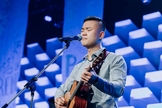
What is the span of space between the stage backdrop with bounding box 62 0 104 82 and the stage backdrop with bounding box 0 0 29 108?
73cm

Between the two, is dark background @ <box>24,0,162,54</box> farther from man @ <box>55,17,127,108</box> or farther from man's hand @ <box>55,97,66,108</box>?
man's hand @ <box>55,97,66,108</box>

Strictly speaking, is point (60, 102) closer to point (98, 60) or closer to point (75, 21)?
point (98, 60)

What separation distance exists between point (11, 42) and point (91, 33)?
2.21m

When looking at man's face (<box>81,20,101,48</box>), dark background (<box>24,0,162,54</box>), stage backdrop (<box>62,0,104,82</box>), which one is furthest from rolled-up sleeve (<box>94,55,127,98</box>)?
stage backdrop (<box>62,0,104,82</box>)

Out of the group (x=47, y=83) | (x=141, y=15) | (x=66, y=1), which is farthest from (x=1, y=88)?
(x=141, y=15)

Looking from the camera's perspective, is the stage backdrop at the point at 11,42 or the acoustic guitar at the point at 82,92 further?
the stage backdrop at the point at 11,42

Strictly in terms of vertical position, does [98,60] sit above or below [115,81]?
above

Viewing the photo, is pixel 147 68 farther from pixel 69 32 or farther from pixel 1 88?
pixel 1 88

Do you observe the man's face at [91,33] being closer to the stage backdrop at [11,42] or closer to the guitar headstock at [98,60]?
the guitar headstock at [98,60]

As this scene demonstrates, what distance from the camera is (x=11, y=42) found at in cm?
417

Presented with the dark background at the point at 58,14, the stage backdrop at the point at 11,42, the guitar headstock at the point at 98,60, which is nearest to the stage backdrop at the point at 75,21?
the dark background at the point at 58,14

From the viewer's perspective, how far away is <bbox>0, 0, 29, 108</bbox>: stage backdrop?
3.92 metres

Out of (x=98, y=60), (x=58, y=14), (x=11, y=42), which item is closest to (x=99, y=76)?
(x=98, y=60)

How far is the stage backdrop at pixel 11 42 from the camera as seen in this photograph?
392 cm
